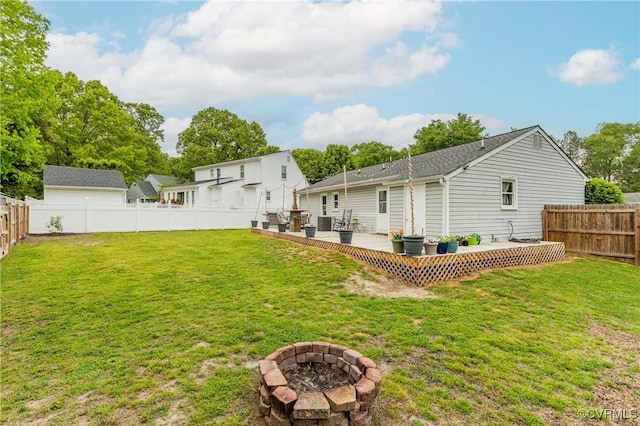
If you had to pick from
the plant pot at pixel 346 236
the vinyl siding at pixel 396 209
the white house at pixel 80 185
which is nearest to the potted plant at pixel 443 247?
the plant pot at pixel 346 236

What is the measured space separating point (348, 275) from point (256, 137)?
35400 mm

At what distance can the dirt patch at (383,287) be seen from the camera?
5.72m

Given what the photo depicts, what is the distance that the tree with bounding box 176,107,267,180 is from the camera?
35056 millimetres

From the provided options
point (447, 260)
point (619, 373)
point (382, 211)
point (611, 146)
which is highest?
point (611, 146)

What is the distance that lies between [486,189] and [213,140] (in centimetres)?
3258

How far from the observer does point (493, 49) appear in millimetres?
12117

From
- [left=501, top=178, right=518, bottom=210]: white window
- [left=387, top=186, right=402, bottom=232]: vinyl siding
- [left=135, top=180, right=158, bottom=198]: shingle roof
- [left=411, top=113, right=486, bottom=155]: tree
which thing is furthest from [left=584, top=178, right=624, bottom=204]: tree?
[left=135, top=180, right=158, bottom=198]: shingle roof

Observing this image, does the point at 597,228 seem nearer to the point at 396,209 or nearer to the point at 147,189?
the point at 396,209

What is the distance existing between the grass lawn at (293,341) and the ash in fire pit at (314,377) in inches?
13.9

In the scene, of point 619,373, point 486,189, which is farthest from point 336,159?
point 619,373

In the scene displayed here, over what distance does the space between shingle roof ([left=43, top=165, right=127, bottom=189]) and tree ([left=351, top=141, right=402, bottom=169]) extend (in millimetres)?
22726

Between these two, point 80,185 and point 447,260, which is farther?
point 80,185

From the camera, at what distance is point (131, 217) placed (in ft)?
52.4

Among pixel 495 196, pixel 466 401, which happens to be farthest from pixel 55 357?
pixel 495 196
